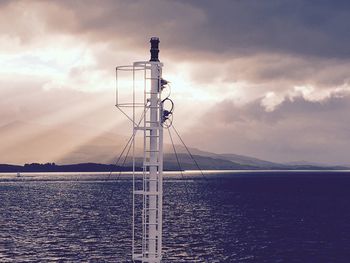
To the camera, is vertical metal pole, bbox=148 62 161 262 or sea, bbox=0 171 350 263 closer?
vertical metal pole, bbox=148 62 161 262

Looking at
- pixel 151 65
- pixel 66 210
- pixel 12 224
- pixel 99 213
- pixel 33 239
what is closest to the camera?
pixel 151 65

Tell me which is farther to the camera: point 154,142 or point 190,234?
point 190,234

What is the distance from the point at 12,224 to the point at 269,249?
244 ft

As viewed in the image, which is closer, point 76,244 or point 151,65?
point 151,65

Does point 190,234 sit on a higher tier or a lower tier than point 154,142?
lower

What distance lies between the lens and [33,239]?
113438 mm

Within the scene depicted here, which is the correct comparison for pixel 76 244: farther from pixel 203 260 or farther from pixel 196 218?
pixel 196 218

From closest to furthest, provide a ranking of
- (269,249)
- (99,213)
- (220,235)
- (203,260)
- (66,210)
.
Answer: (203,260) → (269,249) → (220,235) → (99,213) → (66,210)

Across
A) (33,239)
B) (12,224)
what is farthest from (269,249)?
(12,224)

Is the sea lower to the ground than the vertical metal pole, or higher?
lower

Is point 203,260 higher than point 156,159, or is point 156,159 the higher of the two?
point 156,159

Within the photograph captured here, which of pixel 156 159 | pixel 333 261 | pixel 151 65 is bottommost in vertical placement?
pixel 333 261

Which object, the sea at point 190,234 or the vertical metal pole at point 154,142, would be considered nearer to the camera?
the vertical metal pole at point 154,142

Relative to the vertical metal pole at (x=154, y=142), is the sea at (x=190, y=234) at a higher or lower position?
lower
